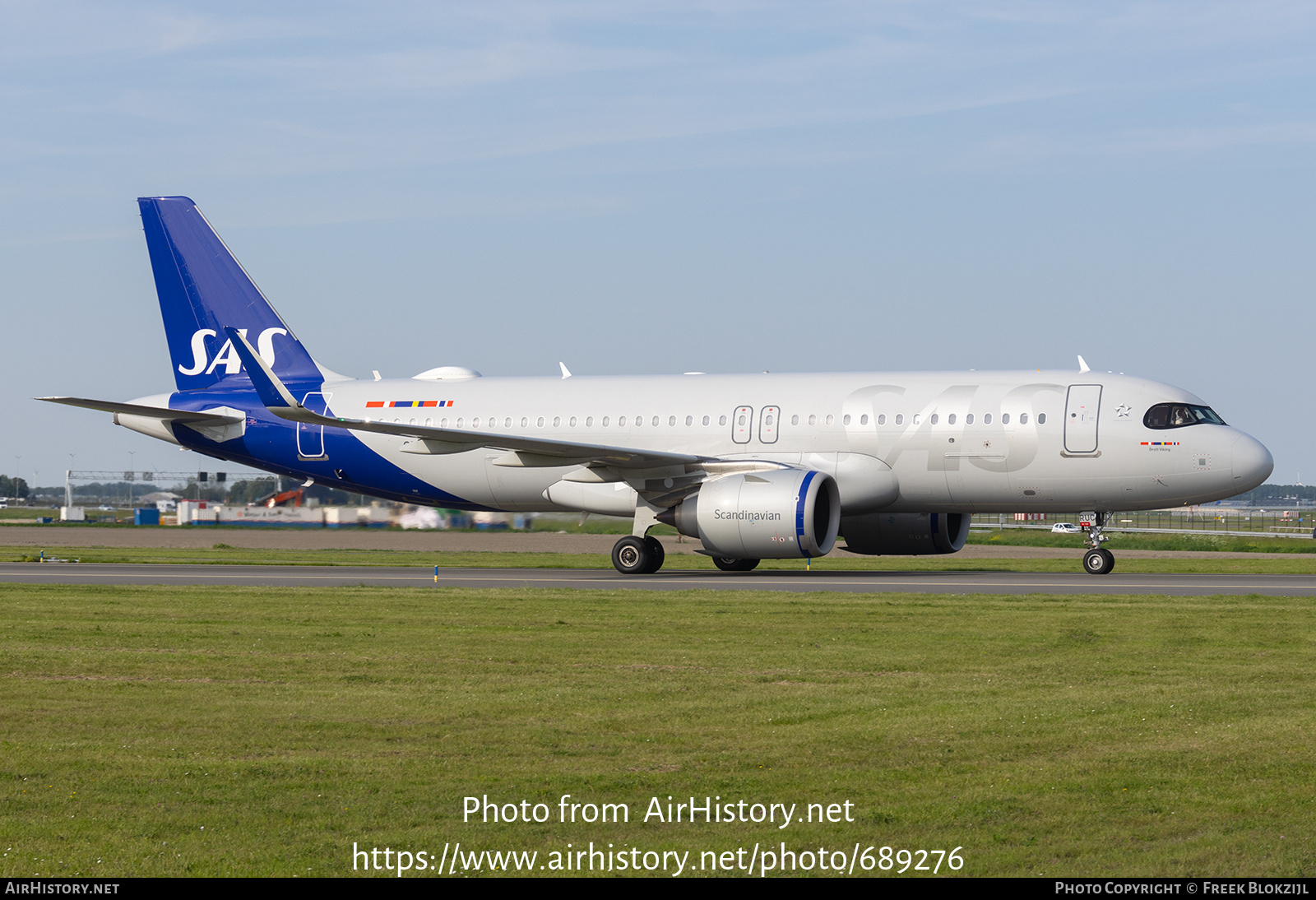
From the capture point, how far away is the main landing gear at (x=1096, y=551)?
28094 mm

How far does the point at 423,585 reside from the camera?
947 inches

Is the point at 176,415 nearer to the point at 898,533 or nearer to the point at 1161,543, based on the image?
the point at 898,533

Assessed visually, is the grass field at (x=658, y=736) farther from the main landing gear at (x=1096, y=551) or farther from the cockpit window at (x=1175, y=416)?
the main landing gear at (x=1096, y=551)

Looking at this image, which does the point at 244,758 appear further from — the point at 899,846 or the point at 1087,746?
the point at 1087,746

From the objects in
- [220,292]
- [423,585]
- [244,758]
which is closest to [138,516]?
[220,292]

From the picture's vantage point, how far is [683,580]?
86.4 feet

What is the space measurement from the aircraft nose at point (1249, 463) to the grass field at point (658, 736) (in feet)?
31.8

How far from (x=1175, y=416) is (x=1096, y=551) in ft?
11.3

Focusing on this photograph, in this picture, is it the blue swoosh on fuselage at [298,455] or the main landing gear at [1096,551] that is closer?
the main landing gear at [1096,551]

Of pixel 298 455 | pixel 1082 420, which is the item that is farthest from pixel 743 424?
pixel 298 455

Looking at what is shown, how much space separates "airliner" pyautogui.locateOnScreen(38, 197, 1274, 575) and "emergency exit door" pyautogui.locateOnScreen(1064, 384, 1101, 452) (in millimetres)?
33

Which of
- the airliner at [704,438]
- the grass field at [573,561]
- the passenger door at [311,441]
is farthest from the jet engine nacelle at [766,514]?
the passenger door at [311,441]

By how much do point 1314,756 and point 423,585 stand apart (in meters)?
17.5
